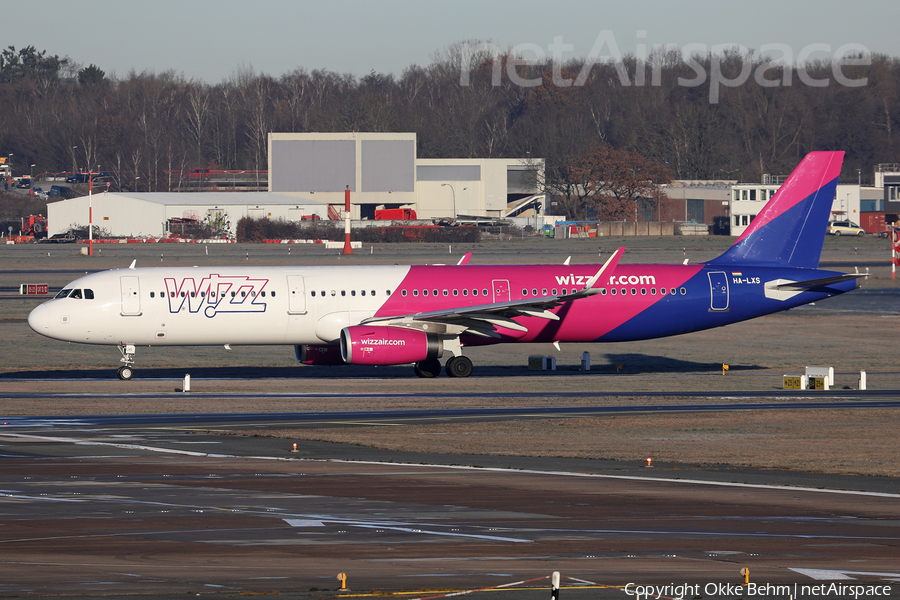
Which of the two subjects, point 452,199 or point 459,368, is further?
point 452,199

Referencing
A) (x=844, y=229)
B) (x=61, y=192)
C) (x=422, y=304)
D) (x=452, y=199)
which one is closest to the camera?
(x=422, y=304)

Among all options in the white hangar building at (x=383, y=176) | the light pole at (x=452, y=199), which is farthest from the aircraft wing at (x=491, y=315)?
the light pole at (x=452, y=199)

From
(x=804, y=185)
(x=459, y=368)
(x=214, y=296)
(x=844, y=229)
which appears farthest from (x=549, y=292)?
(x=844, y=229)

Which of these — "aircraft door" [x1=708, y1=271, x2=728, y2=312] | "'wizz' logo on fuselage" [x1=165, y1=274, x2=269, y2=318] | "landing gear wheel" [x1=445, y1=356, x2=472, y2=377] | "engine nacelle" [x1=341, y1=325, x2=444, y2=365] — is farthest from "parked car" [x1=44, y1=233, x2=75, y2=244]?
"aircraft door" [x1=708, y1=271, x2=728, y2=312]

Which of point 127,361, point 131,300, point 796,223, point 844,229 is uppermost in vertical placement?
point 844,229

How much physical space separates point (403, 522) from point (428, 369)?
23.1m

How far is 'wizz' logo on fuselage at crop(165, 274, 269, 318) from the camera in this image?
38.0m

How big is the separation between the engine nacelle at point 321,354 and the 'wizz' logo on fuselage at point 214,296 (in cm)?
229

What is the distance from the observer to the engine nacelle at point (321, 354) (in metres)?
39.2

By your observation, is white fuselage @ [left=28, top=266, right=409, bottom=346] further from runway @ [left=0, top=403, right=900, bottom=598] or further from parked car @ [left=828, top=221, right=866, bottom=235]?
parked car @ [left=828, top=221, right=866, bottom=235]

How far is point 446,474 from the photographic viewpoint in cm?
2119

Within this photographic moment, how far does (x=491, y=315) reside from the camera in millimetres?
37938

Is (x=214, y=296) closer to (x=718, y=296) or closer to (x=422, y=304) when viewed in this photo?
(x=422, y=304)

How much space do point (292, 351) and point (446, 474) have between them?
26805 millimetres
